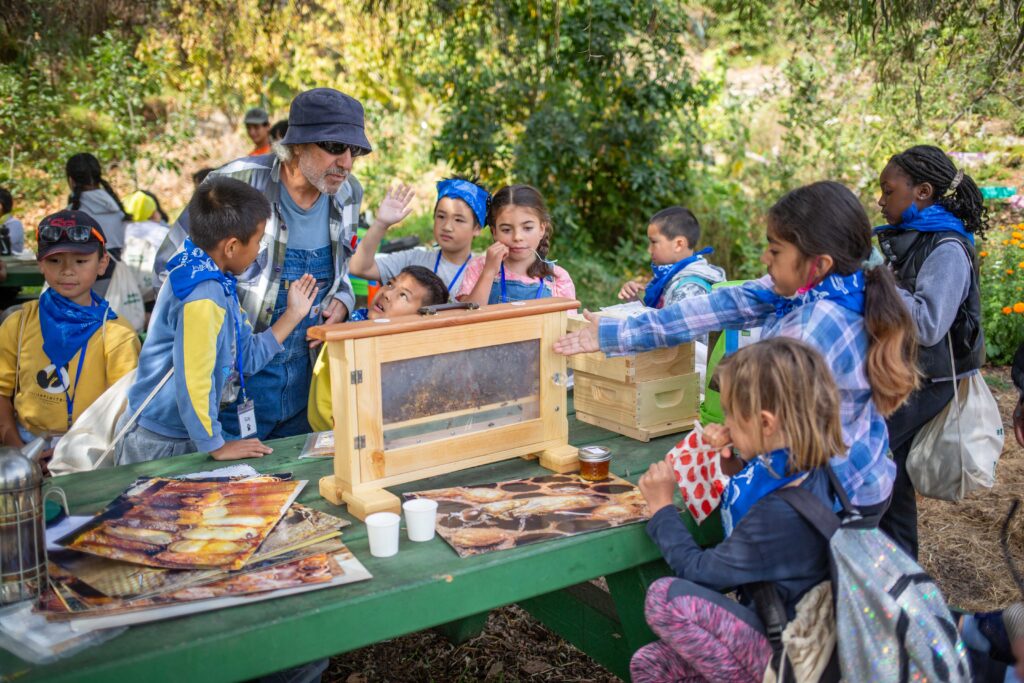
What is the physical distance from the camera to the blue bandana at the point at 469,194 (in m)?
3.76

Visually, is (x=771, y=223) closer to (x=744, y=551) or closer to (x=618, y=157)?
(x=744, y=551)

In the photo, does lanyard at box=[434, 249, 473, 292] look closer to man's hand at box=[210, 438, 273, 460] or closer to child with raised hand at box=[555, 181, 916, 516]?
man's hand at box=[210, 438, 273, 460]

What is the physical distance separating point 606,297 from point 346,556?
6342 mm

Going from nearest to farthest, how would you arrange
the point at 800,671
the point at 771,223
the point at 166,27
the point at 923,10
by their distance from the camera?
the point at 800,671 → the point at 771,223 → the point at 923,10 → the point at 166,27

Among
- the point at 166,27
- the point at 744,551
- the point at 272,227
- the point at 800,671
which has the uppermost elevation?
the point at 166,27

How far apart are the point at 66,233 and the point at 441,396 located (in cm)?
211

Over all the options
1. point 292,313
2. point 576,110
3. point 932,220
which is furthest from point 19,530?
point 576,110

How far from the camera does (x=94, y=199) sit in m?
6.42

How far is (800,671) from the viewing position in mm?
2029

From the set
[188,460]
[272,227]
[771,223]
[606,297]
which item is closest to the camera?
[771,223]

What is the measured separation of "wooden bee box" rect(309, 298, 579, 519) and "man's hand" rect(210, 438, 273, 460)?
47 centimetres

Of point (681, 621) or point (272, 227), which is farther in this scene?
point (272, 227)

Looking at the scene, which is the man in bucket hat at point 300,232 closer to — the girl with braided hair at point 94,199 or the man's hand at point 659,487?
the man's hand at point 659,487

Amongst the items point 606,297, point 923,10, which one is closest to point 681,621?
point 923,10
